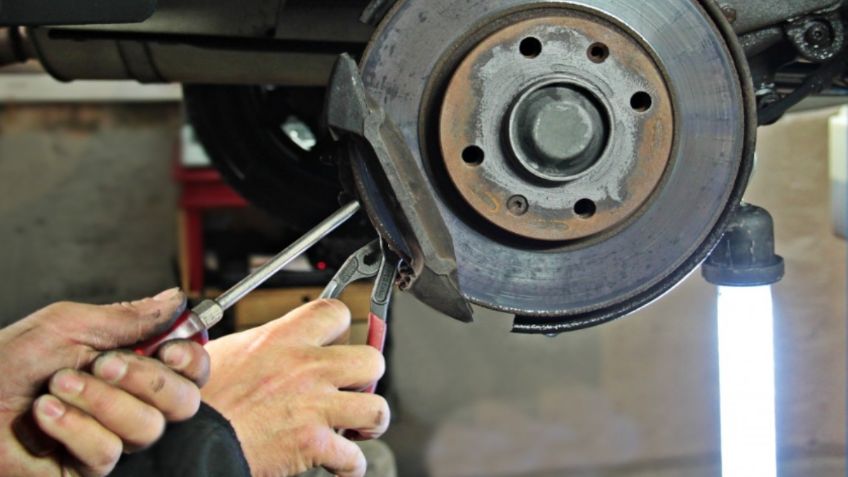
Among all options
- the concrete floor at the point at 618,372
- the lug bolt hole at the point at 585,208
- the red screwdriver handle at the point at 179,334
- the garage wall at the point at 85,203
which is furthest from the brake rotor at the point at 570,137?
the garage wall at the point at 85,203

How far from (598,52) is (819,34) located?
7.0 inches

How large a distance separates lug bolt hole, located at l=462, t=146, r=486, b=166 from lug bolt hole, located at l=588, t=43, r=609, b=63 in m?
0.08

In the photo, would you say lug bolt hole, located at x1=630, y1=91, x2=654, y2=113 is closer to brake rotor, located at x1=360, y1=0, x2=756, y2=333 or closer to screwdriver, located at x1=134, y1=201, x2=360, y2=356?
brake rotor, located at x1=360, y1=0, x2=756, y2=333

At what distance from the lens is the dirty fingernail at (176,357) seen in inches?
18.4

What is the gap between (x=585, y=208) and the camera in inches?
21.5

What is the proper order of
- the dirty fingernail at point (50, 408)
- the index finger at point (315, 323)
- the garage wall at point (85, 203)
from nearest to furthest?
the dirty fingernail at point (50, 408)
the index finger at point (315, 323)
the garage wall at point (85, 203)

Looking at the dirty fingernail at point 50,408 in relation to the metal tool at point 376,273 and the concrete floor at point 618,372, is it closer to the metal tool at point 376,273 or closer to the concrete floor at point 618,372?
the metal tool at point 376,273

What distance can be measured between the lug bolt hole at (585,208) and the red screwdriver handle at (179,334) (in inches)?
8.8

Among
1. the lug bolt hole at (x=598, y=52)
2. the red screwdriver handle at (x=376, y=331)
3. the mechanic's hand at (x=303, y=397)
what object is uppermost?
the lug bolt hole at (x=598, y=52)

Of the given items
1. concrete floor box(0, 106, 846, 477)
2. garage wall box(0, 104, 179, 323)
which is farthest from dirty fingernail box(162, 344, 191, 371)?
garage wall box(0, 104, 179, 323)

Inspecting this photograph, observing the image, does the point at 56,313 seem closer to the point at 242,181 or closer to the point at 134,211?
the point at 242,181

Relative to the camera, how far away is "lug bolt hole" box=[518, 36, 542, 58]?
0.54m

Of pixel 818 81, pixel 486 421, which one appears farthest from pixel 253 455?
pixel 486 421

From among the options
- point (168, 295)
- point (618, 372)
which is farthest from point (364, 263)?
point (618, 372)
